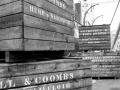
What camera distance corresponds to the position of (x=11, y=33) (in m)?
2.61

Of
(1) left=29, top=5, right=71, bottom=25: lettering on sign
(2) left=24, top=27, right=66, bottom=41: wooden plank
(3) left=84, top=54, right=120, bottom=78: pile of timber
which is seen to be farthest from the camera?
(3) left=84, top=54, right=120, bottom=78: pile of timber

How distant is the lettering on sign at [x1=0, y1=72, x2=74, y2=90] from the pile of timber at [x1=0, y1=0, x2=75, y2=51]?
480 mm

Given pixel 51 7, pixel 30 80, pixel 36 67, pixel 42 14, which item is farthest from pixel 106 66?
pixel 30 80

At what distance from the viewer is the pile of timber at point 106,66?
25.2 ft

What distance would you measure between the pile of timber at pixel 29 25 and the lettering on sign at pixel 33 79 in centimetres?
48

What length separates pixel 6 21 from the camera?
8.94 feet

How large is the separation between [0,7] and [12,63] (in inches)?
43.3

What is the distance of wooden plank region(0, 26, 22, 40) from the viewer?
2.53m

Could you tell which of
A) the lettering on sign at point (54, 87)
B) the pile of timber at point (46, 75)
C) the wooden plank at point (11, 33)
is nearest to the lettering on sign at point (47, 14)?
the wooden plank at point (11, 33)

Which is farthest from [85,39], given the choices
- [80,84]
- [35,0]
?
[35,0]

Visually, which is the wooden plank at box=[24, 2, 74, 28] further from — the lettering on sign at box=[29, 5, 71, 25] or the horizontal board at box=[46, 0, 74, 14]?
the horizontal board at box=[46, 0, 74, 14]

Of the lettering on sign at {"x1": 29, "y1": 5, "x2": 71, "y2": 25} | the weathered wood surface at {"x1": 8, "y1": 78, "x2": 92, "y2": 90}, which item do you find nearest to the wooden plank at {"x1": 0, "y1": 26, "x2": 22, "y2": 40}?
the lettering on sign at {"x1": 29, "y1": 5, "x2": 71, "y2": 25}

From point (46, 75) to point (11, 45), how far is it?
2.63ft

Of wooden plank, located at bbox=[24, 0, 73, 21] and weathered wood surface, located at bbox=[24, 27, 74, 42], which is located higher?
wooden plank, located at bbox=[24, 0, 73, 21]
